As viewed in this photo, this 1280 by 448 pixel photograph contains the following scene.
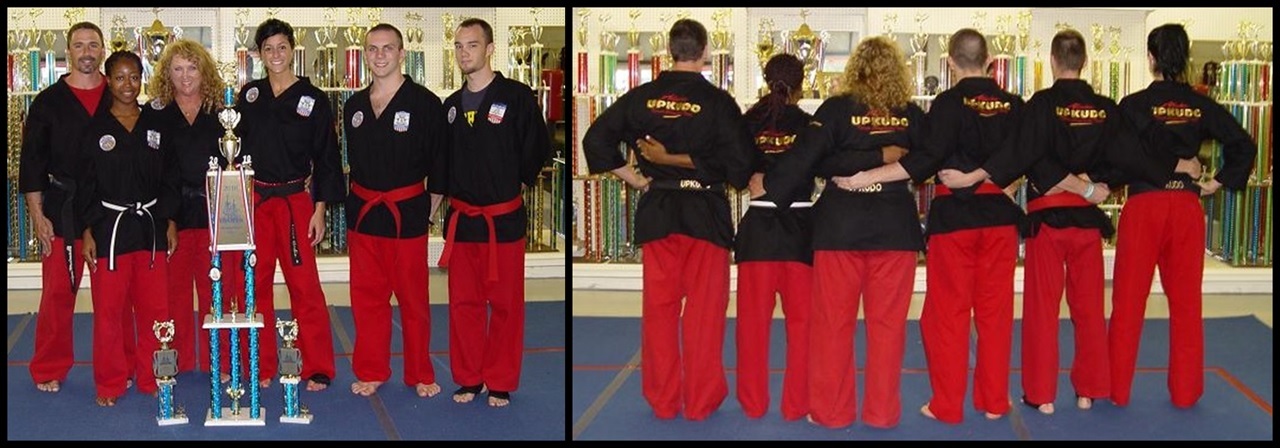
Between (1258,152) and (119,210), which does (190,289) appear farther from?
(1258,152)

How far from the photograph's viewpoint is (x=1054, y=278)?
16.5 feet

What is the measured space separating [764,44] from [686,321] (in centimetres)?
273

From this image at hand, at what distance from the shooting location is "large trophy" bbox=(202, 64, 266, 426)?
483 cm

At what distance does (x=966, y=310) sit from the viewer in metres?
4.89

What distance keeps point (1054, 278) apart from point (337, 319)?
3.58m

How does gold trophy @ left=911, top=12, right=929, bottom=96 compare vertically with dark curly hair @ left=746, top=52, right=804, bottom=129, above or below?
above

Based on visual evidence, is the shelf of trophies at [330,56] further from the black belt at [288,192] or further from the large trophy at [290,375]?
the large trophy at [290,375]

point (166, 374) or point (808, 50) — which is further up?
point (808, 50)

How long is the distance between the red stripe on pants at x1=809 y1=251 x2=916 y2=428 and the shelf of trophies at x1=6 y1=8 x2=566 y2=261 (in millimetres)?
3579

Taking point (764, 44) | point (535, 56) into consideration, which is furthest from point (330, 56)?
point (764, 44)

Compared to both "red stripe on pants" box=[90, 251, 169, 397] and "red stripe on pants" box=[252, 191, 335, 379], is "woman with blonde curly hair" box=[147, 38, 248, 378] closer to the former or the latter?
"red stripe on pants" box=[252, 191, 335, 379]

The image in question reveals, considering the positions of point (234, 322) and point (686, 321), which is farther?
point (686, 321)

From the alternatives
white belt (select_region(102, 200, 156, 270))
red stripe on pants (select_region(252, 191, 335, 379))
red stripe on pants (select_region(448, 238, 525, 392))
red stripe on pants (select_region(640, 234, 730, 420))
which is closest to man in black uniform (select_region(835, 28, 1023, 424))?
red stripe on pants (select_region(640, 234, 730, 420))

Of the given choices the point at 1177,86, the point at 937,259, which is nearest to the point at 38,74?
the point at 937,259
